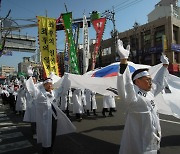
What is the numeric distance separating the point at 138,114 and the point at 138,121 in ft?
0.31

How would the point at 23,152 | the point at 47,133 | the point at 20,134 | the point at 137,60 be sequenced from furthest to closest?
the point at 137,60 → the point at 20,134 → the point at 23,152 → the point at 47,133

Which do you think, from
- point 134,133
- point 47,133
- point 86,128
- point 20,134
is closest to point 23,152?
point 47,133

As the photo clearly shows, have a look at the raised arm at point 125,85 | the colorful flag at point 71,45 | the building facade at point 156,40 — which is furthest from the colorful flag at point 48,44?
the building facade at point 156,40

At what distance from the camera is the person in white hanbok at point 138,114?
11.5ft

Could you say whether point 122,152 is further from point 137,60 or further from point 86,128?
point 137,60

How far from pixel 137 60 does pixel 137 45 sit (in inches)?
82.5

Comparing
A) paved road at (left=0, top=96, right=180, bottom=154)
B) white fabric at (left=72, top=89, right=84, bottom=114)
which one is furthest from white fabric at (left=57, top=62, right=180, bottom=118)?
white fabric at (left=72, top=89, right=84, bottom=114)

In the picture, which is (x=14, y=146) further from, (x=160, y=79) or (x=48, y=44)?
(x=48, y=44)

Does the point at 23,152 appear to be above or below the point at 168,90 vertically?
below

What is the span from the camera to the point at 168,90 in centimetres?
714

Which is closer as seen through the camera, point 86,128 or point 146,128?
point 146,128

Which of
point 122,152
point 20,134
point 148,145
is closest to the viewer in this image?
point 148,145

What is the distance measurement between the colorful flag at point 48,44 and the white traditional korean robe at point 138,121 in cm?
714

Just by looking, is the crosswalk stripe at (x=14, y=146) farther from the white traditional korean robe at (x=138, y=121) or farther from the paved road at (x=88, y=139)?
the white traditional korean robe at (x=138, y=121)
